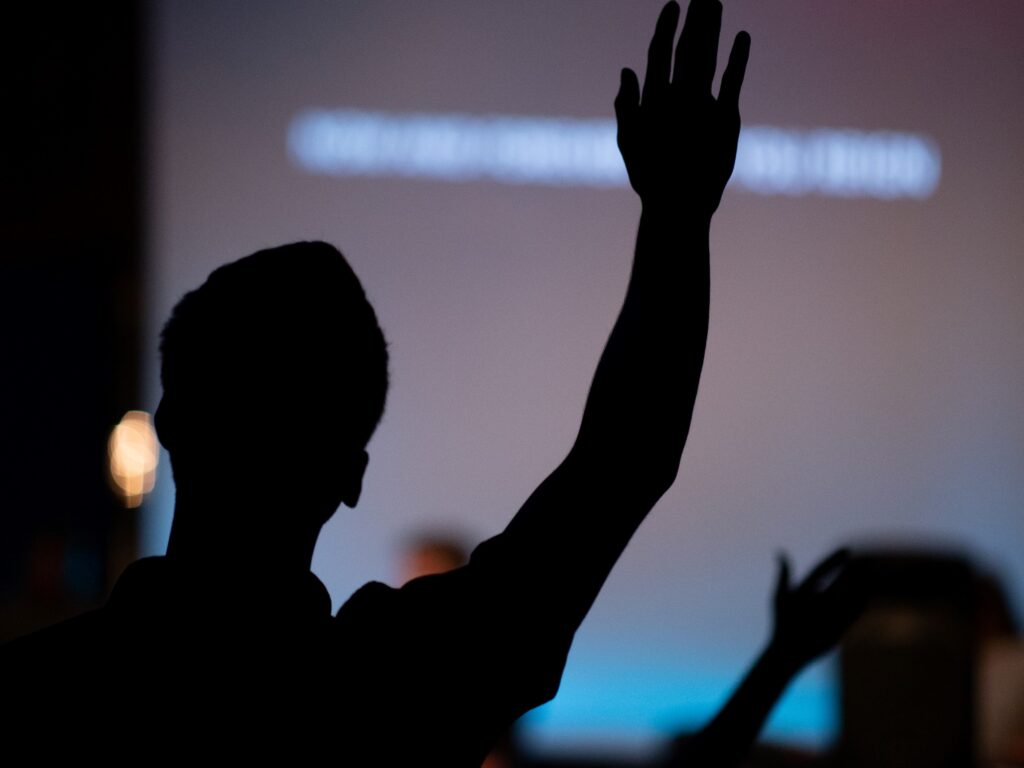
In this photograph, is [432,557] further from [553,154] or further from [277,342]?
[277,342]

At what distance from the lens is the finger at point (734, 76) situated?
0.62m

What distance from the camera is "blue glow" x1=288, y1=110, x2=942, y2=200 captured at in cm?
392

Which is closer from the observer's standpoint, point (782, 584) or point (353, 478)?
point (353, 478)

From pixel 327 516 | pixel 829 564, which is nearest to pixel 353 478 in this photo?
pixel 327 516

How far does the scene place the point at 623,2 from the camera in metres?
3.75

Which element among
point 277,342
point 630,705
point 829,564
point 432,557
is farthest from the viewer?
point 630,705

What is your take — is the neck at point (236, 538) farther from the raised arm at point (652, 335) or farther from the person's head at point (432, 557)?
the person's head at point (432, 557)

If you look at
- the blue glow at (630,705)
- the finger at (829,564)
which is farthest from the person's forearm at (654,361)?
the blue glow at (630,705)

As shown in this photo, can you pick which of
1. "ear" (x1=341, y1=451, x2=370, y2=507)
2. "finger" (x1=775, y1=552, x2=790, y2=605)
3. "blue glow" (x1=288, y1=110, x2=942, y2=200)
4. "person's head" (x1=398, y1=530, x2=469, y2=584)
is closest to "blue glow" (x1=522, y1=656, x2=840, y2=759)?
"person's head" (x1=398, y1=530, x2=469, y2=584)

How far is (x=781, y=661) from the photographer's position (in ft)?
2.97

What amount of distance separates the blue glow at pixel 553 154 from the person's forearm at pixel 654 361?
3.40m

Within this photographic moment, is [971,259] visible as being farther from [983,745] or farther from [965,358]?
[983,745]

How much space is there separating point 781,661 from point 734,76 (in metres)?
0.50

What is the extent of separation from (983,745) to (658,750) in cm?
118
